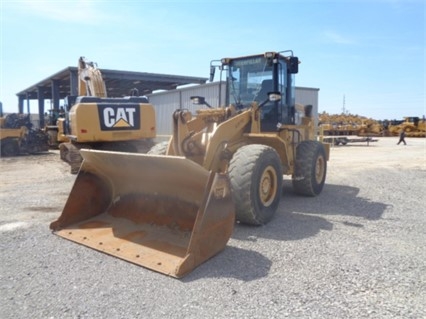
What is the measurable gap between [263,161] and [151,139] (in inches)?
223

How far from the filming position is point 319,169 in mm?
8320

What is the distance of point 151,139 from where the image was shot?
1055 centimetres

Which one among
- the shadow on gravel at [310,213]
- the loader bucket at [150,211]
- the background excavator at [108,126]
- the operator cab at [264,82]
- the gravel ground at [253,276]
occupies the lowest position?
the gravel ground at [253,276]

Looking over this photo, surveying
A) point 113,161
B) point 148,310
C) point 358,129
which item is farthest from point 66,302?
point 358,129

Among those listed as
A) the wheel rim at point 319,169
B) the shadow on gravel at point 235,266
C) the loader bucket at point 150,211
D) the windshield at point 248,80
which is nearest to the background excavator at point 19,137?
the windshield at point 248,80

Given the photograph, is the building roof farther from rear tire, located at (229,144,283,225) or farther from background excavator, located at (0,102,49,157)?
rear tire, located at (229,144,283,225)

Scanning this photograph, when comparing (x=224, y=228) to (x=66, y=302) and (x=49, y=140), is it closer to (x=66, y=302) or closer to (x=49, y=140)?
(x=66, y=302)

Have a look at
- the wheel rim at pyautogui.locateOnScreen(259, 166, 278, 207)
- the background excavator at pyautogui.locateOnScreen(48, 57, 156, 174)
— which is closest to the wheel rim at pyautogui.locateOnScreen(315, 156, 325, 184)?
the wheel rim at pyautogui.locateOnScreen(259, 166, 278, 207)

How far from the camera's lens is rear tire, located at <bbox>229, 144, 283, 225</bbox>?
5.20m

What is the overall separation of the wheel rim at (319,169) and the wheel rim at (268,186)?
245 centimetres

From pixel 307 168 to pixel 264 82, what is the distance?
1.93 metres

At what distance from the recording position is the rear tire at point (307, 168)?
7.52 meters

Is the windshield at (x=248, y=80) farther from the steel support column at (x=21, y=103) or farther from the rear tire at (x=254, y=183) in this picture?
the steel support column at (x=21, y=103)

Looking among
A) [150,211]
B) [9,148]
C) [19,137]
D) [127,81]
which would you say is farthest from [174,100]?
[150,211]
